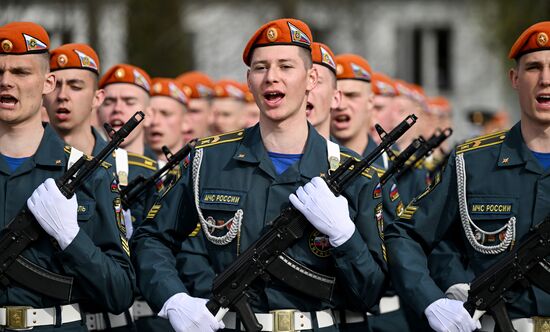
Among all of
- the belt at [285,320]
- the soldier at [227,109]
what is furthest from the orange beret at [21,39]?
the soldier at [227,109]

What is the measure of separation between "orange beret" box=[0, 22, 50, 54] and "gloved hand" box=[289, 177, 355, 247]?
1841 millimetres

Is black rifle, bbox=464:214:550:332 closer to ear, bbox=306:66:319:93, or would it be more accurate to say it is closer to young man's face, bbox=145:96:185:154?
ear, bbox=306:66:319:93

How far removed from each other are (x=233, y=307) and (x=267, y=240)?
0.41 metres

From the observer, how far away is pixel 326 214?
21.2 ft

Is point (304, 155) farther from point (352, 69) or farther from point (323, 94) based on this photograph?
point (352, 69)

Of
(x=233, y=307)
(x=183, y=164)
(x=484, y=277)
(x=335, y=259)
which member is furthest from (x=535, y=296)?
(x=183, y=164)

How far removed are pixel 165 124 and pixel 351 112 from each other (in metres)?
2.29

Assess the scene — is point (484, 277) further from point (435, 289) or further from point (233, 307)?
point (233, 307)

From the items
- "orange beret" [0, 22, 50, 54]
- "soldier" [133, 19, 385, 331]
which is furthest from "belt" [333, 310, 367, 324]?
"orange beret" [0, 22, 50, 54]

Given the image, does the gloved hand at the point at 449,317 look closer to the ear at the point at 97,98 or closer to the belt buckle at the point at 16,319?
the belt buckle at the point at 16,319

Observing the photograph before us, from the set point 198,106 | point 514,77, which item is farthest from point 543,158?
point 198,106

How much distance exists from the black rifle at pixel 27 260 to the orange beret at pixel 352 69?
4.13 metres

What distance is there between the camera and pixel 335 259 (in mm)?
6504

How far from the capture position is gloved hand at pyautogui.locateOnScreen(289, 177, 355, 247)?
6449 mm
